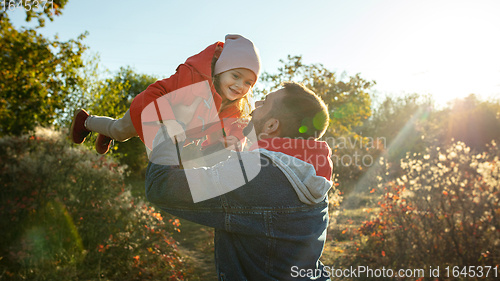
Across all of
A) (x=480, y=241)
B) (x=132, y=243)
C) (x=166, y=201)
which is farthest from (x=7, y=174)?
(x=480, y=241)

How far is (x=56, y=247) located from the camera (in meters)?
4.20

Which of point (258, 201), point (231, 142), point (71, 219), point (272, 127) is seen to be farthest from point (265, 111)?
point (71, 219)

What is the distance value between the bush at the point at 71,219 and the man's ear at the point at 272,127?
12.4 feet

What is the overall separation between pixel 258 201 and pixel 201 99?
0.89 metres

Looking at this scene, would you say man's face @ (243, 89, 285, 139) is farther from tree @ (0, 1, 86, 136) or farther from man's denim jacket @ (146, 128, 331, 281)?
tree @ (0, 1, 86, 136)

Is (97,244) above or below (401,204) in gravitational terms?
below

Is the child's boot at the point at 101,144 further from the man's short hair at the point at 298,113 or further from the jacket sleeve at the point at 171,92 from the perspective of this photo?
the man's short hair at the point at 298,113

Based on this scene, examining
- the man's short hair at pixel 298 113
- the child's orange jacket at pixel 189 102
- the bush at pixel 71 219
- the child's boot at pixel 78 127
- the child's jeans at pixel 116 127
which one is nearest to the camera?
the man's short hair at pixel 298 113

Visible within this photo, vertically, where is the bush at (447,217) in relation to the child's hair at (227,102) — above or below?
below

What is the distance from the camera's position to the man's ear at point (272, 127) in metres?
1.39

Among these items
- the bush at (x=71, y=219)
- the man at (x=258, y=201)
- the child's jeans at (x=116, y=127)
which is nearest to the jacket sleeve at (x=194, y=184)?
the man at (x=258, y=201)

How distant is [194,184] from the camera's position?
1078 mm

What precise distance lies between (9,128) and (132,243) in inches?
115

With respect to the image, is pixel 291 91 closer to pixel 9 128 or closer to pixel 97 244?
pixel 97 244
